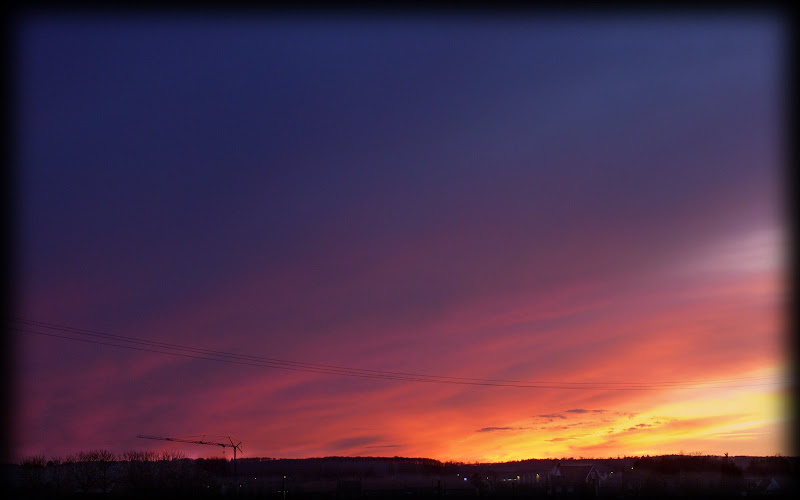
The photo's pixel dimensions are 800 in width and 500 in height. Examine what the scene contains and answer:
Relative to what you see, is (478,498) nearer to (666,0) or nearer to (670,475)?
(666,0)

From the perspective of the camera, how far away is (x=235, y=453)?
108 meters

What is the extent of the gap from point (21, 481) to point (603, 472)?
83859 millimetres

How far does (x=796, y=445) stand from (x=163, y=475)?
288ft

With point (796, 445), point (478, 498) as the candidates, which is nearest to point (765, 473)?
point (478, 498)

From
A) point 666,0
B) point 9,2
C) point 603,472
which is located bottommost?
point 603,472

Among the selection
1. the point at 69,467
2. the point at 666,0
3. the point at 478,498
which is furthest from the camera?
the point at 69,467

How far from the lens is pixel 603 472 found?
12119cm

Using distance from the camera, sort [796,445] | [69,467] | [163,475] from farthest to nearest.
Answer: [69,467], [163,475], [796,445]

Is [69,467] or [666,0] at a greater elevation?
[666,0]

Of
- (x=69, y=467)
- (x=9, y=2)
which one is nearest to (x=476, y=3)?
(x=9, y=2)

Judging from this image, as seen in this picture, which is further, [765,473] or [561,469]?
[561,469]

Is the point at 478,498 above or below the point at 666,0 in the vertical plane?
below

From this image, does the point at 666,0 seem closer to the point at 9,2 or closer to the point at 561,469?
the point at 9,2

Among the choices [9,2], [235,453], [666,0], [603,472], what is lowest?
[603,472]
